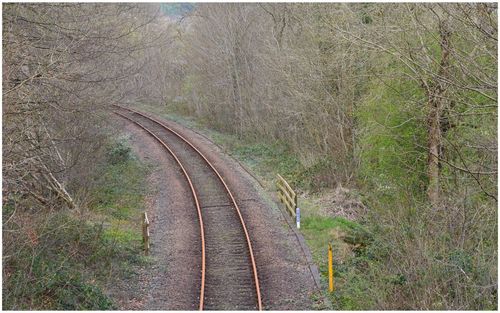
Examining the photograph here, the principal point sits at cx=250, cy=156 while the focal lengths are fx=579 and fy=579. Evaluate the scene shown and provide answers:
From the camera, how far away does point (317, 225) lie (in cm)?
1764

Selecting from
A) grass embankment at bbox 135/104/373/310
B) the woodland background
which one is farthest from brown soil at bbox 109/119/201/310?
grass embankment at bbox 135/104/373/310

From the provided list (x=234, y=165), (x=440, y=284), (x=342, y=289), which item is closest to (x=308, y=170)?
(x=234, y=165)

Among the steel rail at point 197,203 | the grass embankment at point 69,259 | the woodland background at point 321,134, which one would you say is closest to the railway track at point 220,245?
the steel rail at point 197,203

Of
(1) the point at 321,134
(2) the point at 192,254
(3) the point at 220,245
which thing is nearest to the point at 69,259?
(2) the point at 192,254

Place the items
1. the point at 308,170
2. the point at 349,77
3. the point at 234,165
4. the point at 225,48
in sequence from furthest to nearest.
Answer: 1. the point at 225,48
2. the point at 234,165
3. the point at 308,170
4. the point at 349,77

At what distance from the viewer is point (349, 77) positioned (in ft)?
67.4

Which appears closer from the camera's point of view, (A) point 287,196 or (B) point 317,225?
(B) point 317,225

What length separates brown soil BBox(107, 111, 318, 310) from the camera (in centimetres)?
1284

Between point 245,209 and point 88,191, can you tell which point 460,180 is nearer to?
point 245,209

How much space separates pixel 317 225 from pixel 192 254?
168 inches

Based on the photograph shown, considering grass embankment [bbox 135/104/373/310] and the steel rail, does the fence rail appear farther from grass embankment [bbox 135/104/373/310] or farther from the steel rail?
the steel rail

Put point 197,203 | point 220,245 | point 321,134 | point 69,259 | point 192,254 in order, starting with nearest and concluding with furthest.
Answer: point 69,259 < point 192,254 < point 220,245 < point 197,203 < point 321,134

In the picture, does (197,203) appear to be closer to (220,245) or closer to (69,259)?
(220,245)

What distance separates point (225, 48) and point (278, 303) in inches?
886
